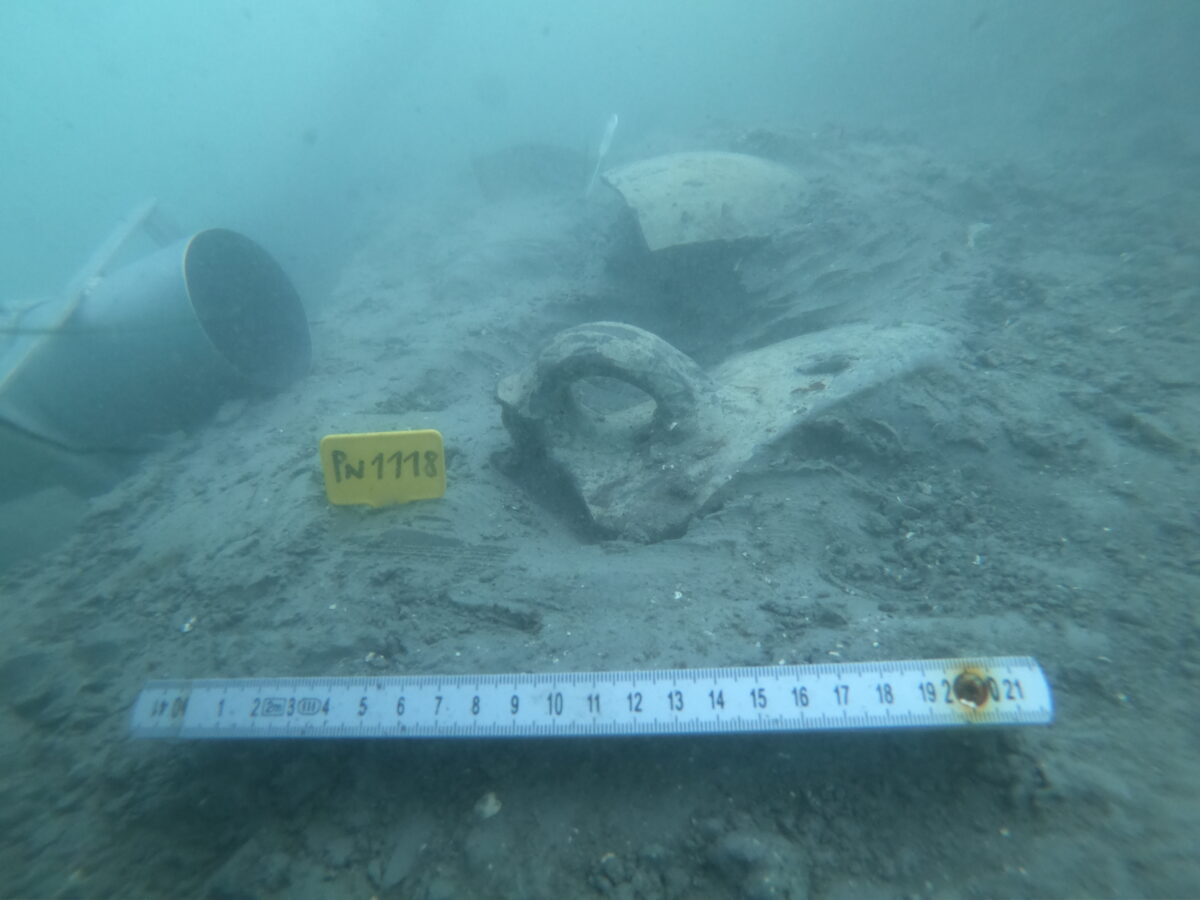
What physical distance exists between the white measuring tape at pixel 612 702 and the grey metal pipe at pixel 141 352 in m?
3.60

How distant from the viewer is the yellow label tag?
280cm

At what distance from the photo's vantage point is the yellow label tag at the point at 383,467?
2799mm

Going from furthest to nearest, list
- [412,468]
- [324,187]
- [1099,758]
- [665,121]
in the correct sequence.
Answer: [665,121], [324,187], [412,468], [1099,758]

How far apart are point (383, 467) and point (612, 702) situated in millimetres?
1697

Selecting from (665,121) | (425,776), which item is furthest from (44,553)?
(665,121)

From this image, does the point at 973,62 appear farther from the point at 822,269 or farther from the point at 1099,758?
the point at 1099,758

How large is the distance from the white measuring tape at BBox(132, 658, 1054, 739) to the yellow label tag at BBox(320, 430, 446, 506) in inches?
42.4

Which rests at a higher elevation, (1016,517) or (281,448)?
(1016,517)

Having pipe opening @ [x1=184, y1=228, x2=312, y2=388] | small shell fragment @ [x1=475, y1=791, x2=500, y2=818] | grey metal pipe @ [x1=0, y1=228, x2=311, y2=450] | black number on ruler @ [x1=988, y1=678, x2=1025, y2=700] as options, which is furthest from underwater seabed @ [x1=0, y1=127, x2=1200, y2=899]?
pipe opening @ [x1=184, y1=228, x2=312, y2=388]

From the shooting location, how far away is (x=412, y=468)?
9.50 ft

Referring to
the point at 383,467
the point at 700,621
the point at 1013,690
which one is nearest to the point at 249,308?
the point at 383,467

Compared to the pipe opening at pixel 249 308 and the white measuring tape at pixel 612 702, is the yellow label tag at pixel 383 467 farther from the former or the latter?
the pipe opening at pixel 249 308

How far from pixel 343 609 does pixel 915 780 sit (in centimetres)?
216

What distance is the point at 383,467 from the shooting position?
287cm
